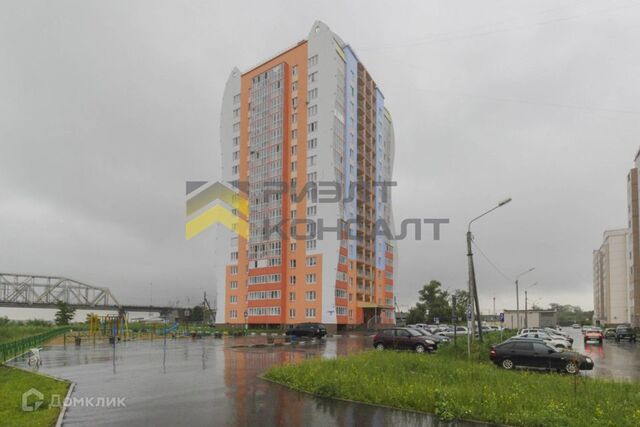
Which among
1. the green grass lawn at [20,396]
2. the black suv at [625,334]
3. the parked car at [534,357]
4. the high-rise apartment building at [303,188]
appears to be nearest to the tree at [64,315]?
the high-rise apartment building at [303,188]

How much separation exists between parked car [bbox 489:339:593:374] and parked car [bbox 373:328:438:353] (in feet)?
26.0

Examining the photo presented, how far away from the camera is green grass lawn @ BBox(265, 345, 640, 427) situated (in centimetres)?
1201

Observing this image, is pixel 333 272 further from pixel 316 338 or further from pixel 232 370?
pixel 232 370

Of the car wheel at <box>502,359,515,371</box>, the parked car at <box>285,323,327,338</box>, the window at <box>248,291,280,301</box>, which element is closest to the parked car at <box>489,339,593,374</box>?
the car wheel at <box>502,359,515,371</box>

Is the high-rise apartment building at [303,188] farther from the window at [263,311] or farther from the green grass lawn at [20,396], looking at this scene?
the green grass lawn at [20,396]

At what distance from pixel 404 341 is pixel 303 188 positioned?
146 feet

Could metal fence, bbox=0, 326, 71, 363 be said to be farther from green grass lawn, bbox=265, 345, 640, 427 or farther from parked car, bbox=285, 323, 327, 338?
parked car, bbox=285, 323, 327, 338

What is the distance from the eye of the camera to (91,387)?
17.7 metres

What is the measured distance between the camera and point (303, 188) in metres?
76.1

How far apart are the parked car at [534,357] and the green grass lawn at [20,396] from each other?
19.2 m


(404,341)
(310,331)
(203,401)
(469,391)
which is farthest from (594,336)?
(203,401)

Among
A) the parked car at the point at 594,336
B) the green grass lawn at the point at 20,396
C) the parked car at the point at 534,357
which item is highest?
the green grass lawn at the point at 20,396

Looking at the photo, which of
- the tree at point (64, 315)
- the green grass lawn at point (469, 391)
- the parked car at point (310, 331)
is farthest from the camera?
the tree at point (64, 315)

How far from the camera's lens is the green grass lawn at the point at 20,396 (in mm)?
12195
